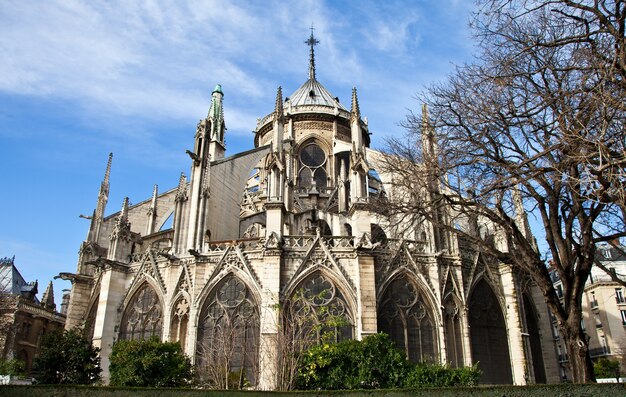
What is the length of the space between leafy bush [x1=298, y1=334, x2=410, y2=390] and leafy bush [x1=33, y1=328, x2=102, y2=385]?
6.95m

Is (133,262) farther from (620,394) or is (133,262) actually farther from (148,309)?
(620,394)

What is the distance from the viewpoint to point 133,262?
22266mm

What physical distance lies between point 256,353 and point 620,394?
10370mm

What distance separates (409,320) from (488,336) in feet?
11.9

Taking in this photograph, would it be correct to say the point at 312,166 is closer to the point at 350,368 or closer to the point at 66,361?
the point at 350,368

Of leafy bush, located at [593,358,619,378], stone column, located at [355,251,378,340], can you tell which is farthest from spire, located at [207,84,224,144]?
leafy bush, located at [593,358,619,378]

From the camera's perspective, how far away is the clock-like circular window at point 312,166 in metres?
33.0

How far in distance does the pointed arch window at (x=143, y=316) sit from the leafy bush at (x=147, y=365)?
4.78 meters

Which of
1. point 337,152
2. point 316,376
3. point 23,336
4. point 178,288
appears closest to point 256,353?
point 316,376

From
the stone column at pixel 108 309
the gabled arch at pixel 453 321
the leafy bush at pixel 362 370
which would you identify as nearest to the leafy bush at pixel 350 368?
the leafy bush at pixel 362 370

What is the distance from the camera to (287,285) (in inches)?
755

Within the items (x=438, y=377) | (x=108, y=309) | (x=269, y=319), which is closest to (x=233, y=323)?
(x=269, y=319)

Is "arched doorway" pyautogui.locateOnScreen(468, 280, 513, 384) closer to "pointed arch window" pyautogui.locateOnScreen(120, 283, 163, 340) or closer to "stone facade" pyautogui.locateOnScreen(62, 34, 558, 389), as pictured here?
"stone facade" pyautogui.locateOnScreen(62, 34, 558, 389)

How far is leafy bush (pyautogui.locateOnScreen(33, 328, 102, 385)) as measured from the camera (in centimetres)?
1605
